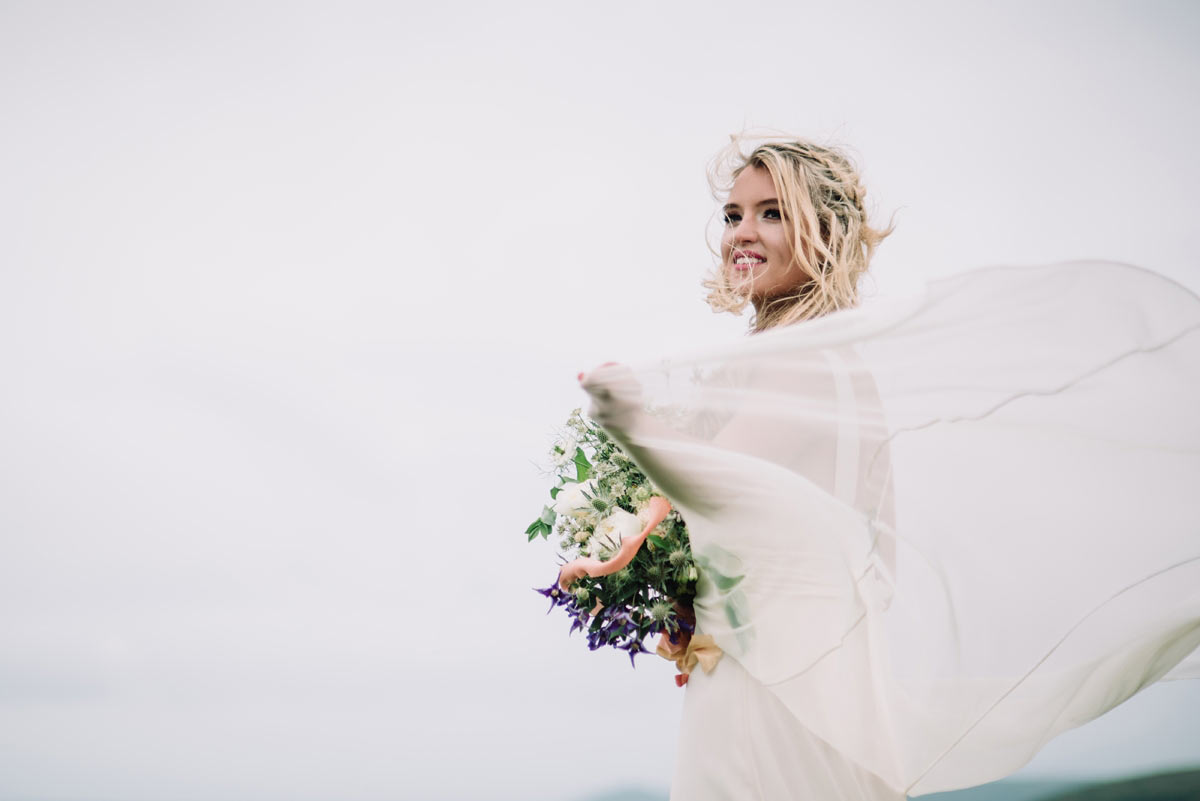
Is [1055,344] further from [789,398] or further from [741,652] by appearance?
[741,652]

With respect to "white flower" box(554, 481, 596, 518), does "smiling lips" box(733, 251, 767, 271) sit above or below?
above

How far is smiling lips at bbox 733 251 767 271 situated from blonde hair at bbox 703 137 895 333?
55 millimetres

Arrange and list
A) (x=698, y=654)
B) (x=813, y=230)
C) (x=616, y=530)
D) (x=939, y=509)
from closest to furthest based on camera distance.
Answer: (x=939, y=509) → (x=698, y=654) → (x=616, y=530) → (x=813, y=230)

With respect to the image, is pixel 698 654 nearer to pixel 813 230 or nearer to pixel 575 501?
pixel 575 501

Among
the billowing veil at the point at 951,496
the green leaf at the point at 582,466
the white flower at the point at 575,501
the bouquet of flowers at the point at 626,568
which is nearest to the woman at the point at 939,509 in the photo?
the billowing veil at the point at 951,496

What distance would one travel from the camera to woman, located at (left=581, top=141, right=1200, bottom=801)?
1909 mm

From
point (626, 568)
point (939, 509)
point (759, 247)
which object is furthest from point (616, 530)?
point (759, 247)

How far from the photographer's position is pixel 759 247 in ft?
8.77

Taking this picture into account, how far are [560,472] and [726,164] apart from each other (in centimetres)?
113

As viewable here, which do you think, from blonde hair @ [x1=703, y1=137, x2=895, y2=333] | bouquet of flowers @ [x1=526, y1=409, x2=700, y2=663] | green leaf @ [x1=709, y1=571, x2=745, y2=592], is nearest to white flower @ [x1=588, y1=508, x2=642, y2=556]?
bouquet of flowers @ [x1=526, y1=409, x2=700, y2=663]

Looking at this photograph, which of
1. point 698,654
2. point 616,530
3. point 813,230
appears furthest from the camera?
point 813,230

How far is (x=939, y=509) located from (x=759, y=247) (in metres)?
1.00

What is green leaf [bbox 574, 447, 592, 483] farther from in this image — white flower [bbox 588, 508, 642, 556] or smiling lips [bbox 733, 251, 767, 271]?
smiling lips [bbox 733, 251, 767, 271]

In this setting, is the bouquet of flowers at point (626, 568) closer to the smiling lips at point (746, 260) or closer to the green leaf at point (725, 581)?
the green leaf at point (725, 581)
